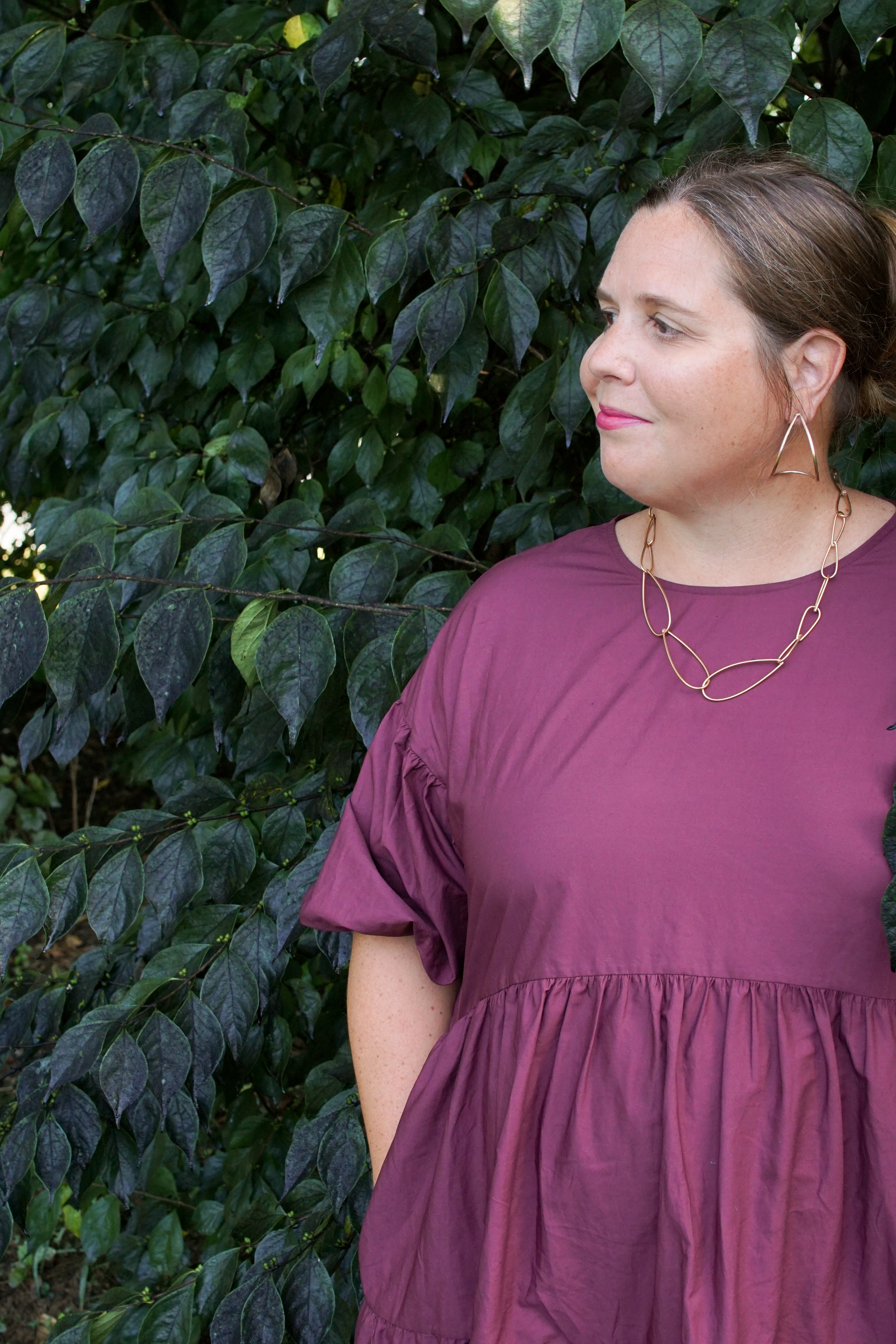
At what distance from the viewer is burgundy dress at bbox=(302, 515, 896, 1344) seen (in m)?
0.93

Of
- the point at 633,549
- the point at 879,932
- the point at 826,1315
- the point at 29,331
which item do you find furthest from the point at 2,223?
the point at 826,1315

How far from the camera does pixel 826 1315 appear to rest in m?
0.92

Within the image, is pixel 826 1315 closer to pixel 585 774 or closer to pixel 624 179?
pixel 585 774

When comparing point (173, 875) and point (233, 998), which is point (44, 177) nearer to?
point (173, 875)

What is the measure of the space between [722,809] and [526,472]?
0.54 m

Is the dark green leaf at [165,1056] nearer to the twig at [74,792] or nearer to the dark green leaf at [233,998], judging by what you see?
the dark green leaf at [233,998]

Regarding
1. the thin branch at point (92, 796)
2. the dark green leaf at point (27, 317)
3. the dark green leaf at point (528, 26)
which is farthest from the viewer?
the thin branch at point (92, 796)

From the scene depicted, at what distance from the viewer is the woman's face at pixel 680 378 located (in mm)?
999

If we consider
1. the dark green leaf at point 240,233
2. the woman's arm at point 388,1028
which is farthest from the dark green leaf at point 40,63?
the woman's arm at point 388,1028

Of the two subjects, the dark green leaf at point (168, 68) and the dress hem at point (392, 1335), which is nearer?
the dress hem at point (392, 1335)

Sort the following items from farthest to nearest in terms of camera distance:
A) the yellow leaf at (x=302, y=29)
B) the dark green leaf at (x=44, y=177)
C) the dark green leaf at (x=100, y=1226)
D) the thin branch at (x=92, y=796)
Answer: the thin branch at (x=92, y=796)
the dark green leaf at (x=100, y=1226)
the yellow leaf at (x=302, y=29)
the dark green leaf at (x=44, y=177)

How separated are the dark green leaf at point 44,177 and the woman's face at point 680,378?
0.57 m

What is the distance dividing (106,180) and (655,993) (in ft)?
3.05

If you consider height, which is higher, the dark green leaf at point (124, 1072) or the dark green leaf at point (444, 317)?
the dark green leaf at point (444, 317)
